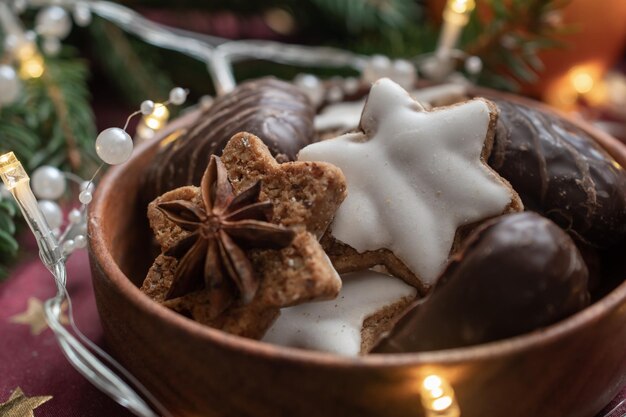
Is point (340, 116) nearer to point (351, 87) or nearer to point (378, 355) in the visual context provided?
point (351, 87)

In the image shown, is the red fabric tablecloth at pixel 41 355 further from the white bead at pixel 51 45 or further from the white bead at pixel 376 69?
the white bead at pixel 376 69

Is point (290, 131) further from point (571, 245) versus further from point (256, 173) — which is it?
point (571, 245)

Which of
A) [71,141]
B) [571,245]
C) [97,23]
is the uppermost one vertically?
[571,245]

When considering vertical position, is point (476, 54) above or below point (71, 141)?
above

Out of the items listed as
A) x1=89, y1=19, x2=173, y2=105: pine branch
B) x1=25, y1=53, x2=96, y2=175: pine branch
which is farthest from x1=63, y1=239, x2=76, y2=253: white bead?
x1=89, y1=19, x2=173, y2=105: pine branch

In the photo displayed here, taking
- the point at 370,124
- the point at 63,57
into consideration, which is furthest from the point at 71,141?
the point at 370,124

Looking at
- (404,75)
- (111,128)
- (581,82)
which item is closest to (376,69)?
(404,75)

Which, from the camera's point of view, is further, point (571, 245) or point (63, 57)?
point (63, 57)
